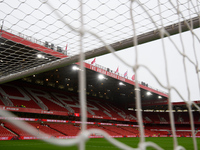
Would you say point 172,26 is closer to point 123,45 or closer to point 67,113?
point 123,45

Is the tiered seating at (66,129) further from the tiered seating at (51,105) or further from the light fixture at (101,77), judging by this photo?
the light fixture at (101,77)

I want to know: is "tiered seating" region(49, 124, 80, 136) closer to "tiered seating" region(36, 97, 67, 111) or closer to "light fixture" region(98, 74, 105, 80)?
"tiered seating" region(36, 97, 67, 111)

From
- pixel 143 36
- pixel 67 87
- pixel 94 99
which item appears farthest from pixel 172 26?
pixel 94 99

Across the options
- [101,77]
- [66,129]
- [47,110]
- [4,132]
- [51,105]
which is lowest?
[66,129]

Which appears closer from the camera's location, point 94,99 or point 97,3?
point 97,3

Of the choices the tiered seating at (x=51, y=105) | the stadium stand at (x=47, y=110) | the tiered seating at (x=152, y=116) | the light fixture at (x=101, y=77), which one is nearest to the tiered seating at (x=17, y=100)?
the stadium stand at (x=47, y=110)

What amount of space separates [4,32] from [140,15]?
9.94 ft

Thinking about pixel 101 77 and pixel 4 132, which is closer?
pixel 4 132

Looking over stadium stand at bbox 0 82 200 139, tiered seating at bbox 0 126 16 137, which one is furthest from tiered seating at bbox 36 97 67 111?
tiered seating at bbox 0 126 16 137

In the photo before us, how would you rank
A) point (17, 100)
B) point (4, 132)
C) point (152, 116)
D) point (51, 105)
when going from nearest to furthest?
point (4, 132) < point (17, 100) < point (51, 105) < point (152, 116)

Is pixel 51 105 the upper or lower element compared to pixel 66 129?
upper

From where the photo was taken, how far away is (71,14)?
309 cm

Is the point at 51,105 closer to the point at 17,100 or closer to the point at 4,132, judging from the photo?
the point at 17,100

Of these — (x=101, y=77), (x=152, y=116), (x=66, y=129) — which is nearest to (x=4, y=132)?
(x=66, y=129)
